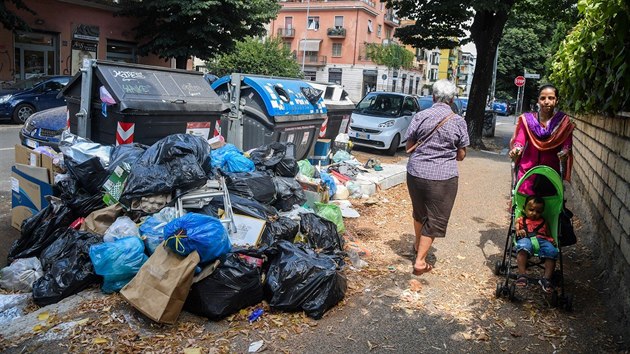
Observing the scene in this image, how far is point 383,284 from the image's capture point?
4.54 m

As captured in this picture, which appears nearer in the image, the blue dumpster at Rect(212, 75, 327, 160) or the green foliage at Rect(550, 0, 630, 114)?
the green foliage at Rect(550, 0, 630, 114)

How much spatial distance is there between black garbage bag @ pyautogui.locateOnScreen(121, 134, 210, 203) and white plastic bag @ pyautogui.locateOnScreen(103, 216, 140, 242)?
227 millimetres

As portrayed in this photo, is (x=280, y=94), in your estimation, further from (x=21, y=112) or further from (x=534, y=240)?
(x=21, y=112)

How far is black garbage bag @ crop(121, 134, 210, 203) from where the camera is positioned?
4.48 m

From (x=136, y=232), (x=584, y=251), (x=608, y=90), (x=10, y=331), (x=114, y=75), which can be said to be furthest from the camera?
(x=114, y=75)

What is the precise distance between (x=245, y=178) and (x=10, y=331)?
2679 mm

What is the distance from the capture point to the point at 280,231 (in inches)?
187

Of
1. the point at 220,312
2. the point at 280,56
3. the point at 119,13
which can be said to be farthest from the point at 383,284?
the point at 280,56

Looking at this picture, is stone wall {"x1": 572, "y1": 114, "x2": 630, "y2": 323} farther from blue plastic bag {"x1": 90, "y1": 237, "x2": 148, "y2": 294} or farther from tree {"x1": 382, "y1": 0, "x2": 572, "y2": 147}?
tree {"x1": 382, "y1": 0, "x2": 572, "y2": 147}

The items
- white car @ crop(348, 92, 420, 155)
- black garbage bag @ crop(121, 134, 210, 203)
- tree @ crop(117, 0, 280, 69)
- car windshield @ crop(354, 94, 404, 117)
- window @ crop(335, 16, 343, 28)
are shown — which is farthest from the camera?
window @ crop(335, 16, 343, 28)

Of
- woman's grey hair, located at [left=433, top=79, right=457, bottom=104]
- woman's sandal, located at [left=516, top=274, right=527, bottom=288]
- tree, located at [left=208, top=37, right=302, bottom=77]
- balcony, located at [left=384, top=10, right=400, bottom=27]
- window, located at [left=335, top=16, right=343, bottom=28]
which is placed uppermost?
balcony, located at [left=384, top=10, right=400, bottom=27]

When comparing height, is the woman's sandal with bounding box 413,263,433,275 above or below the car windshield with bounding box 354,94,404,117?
below

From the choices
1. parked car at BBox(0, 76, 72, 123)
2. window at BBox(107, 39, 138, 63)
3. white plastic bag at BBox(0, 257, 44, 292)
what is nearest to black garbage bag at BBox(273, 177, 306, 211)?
white plastic bag at BBox(0, 257, 44, 292)

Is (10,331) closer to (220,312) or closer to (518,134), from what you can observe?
(220,312)
